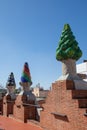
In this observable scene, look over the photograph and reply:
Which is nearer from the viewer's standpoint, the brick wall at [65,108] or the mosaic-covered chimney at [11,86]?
the brick wall at [65,108]

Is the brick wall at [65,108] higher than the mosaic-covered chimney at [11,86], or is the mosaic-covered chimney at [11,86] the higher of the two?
the mosaic-covered chimney at [11,86]

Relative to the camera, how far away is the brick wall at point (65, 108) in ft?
29.6

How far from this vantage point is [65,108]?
392 inches

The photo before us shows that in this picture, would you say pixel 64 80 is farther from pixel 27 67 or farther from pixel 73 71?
pixel 27 67

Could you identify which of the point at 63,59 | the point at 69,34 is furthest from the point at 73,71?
the point at 69,34

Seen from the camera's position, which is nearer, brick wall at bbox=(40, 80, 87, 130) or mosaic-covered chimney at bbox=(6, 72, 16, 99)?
brick wall at bbox=(40, 80, 87, 130)

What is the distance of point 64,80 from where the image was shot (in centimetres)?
1017

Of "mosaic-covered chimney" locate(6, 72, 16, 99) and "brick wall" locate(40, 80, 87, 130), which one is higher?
"mosaic-covered chimney" locate(6, 72, 16, 99)

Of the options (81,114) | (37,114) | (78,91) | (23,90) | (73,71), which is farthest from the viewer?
(23,90)

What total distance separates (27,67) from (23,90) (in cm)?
190

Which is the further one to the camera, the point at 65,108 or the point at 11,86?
the point at 11,86

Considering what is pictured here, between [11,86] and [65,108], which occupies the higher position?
[11,86]

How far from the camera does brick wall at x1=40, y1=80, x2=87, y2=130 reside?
9.02m

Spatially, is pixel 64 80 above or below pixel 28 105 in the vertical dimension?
above
